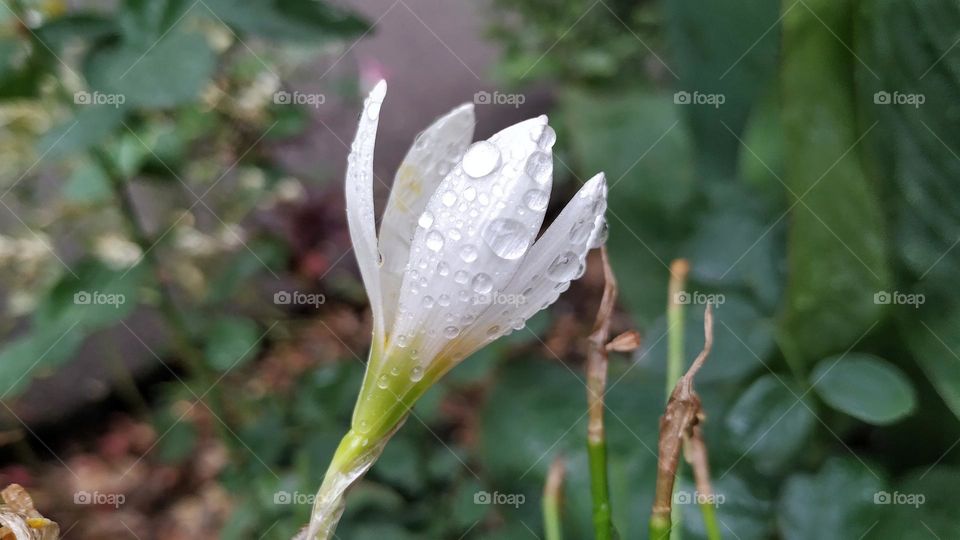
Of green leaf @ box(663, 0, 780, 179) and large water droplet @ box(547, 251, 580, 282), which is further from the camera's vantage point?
green leaf @ box(663, 0, 780, 179)

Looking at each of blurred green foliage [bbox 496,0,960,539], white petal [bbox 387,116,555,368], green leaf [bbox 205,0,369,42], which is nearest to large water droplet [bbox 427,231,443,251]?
white petal [bbox 387,116,555,368]

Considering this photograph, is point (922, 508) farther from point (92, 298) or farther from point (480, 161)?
point (92, 298)

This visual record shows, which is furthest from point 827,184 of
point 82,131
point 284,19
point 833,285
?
point 82,131

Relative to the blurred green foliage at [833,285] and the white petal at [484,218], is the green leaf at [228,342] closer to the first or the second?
the blurred green foliage at [833,285]

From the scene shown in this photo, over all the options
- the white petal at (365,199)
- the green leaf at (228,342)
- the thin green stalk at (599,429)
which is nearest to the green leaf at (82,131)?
the green leaf at (228,342)

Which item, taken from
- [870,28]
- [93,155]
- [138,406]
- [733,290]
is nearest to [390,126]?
[138,406]

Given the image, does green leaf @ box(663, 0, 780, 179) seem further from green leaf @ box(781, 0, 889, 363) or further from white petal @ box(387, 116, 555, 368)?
white petal @ box(387, 116, 555, 368)
